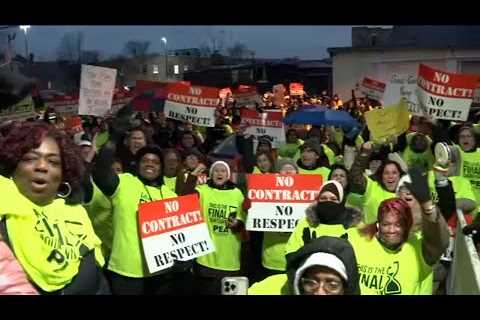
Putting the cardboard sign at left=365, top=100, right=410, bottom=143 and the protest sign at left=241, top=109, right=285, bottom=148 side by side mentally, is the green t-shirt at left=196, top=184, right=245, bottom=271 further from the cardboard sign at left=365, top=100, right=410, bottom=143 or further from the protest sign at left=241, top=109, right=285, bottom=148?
the protest sign at left=241, top=109, right=285, bottom=148

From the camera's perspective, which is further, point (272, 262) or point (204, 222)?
point (272, 262)

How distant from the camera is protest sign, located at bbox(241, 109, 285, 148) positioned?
42.2 feet

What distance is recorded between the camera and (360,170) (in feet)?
25.2

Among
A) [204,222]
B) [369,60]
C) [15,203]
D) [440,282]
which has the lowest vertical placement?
[440,282]

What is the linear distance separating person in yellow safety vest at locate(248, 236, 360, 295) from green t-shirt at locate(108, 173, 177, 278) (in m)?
2.60

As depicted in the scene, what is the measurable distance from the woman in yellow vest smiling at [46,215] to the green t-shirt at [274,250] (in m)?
3.44

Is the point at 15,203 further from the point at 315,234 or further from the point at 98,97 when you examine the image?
the point at 98,97

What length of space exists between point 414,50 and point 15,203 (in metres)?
38.0

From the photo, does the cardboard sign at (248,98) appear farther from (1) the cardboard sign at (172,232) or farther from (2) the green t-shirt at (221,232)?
(1) the cardboard sign at (172,232)

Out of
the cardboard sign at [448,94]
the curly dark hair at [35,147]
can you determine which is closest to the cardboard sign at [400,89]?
the cardboard sign at [448,94]

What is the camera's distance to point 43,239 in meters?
3.37

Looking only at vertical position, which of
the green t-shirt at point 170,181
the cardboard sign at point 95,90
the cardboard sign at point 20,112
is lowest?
the green t-shirt at point 170,181

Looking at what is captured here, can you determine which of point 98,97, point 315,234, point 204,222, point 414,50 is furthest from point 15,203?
point 414,50

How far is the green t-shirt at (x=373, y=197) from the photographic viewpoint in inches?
278
